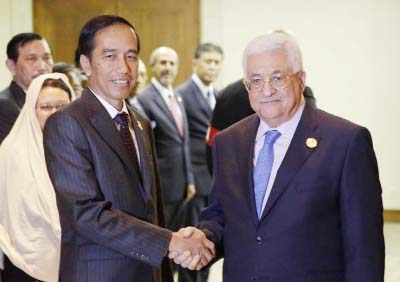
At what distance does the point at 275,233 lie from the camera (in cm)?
217

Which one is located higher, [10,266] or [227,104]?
[227,104]

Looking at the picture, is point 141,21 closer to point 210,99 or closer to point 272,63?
point 210,99

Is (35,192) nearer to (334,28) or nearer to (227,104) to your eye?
(227,104)

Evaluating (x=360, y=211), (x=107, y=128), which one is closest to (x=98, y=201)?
(x=107, y=128)

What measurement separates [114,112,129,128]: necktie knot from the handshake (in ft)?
1.40

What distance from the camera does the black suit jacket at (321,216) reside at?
213 centimetres

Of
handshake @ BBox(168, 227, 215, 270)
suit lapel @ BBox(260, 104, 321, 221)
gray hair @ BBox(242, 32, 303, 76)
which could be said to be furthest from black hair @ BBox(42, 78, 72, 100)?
suit lapel @ BBox(260, 104, 321, 221)

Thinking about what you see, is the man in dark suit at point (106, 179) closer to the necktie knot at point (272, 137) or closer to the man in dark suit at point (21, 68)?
the necktie knot at point (272, 137)

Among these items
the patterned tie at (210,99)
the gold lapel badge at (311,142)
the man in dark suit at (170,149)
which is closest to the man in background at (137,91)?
the man in dark suit at (170,149)

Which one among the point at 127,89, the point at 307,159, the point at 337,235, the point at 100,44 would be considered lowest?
the point at 337,235

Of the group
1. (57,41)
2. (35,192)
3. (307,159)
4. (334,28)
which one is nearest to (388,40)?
(334,28)

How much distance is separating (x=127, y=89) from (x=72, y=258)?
1.96ft

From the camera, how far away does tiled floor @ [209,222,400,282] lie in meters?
5.45

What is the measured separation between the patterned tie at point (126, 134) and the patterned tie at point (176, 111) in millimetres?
2971
